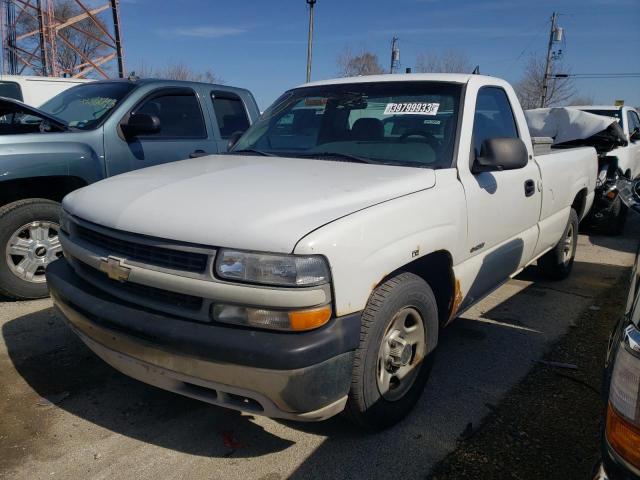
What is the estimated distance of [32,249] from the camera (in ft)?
14.6

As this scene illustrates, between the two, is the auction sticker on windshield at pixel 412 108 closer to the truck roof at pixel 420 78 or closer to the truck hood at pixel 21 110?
the truck roof at pixel 420 78

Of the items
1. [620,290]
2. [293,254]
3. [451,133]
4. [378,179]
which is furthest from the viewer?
[620,290]

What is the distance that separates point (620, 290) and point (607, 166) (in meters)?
3.18

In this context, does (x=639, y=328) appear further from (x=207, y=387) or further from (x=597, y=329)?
(x=597, y=329)

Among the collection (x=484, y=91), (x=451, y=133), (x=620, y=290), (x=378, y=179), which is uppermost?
(x=484, y=91)

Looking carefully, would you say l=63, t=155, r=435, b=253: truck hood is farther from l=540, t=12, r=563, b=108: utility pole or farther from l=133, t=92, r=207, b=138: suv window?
l=540, t=12, r=563, b=108: utility pole

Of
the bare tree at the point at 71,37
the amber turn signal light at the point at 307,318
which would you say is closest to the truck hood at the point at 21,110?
the amber turn signal light at the point at 307,318

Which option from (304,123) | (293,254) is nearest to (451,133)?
(304,123)

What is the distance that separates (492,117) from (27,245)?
13.0 feet

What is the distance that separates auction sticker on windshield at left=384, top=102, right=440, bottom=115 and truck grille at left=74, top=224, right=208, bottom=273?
1.82 meters

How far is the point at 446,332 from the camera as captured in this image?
4.16m

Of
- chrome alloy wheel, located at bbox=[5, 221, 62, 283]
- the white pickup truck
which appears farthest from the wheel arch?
chrome alloy wheel, located at bbox=[5, 221, 62, 283]

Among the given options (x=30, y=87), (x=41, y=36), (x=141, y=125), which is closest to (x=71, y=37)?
(x=41, y=36)

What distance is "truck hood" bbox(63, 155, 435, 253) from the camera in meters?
2.15
